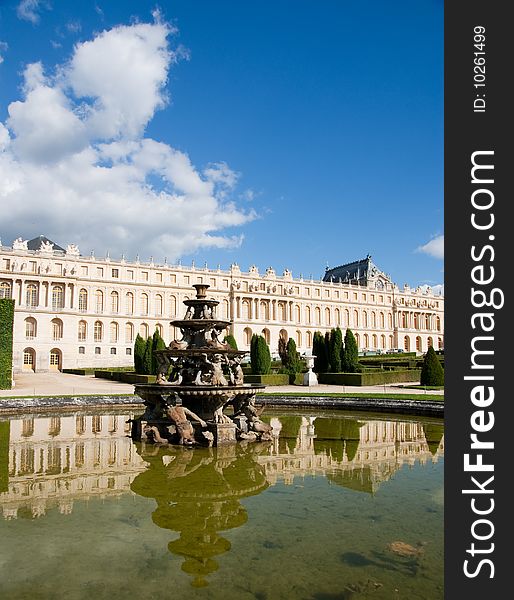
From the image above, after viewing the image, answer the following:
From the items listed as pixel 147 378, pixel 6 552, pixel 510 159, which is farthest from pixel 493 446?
pixel 147 378

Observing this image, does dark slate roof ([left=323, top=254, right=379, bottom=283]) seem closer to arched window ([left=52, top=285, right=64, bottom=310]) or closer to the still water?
arched window ([left=52, top=285, right=64, bottom=310])

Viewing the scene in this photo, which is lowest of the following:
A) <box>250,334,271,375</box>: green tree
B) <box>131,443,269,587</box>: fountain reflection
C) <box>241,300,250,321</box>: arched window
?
<box>131,443,269,587</box>: fountain reflection

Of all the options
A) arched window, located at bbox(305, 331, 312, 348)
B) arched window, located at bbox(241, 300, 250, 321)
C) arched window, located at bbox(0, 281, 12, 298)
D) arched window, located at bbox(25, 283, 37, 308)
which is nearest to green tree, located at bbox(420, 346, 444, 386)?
arched window, located at bbox(241, 300, 250, 321)

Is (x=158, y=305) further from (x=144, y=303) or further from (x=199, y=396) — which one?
(x=199, y=396)

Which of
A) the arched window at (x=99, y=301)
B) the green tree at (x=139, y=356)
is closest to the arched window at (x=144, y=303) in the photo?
the arched window at (x=99, y=301)

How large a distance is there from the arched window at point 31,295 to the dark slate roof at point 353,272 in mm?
49086

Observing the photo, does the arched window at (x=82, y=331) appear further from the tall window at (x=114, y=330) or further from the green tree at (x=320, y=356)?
the green tree at (x=320, y=356)

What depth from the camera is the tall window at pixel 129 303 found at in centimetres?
6838

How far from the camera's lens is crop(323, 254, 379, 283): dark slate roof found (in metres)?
93.8

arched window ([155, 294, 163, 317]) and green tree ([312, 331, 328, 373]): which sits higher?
arched window ([155, 294, 163, 317])

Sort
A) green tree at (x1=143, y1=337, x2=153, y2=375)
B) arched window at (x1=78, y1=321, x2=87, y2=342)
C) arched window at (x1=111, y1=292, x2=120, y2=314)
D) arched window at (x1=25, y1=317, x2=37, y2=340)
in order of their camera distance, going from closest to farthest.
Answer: green tree at (x1=143, y1=337, x2=153, y2=375), arched window at (x1=25, y1=317, x2=37, y2=340), arched window at (x1=78, y1=321, x2=87, y2=342), arched window at (x1=111, y1=292, x2=120, y2=314)

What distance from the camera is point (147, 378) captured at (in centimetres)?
3269

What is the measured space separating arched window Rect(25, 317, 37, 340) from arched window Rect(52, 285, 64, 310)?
2.83 meters

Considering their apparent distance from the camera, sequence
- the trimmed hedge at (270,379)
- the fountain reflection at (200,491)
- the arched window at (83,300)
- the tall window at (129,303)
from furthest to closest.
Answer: the tall window at (129,303) → the arched window at (83,300) → the trimmed hedge at (270,379) → the fountain reflection at (200,491)
